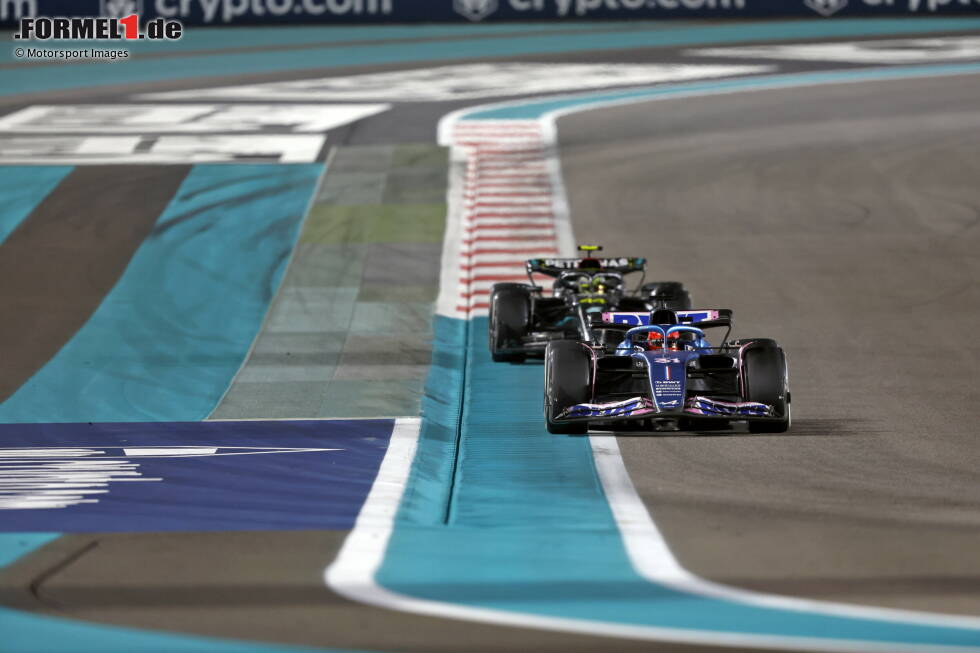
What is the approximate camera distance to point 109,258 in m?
22.0

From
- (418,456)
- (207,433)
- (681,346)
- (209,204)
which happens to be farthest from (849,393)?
(209,204)

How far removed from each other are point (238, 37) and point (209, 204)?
1273 centimetres

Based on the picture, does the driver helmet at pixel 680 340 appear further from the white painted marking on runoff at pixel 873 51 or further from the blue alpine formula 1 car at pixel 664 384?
the white painted marking on runoff at pixel 873 51

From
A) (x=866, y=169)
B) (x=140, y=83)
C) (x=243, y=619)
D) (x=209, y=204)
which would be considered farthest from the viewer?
(x=140, y=83)

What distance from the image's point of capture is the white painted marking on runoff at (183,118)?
3061 cm

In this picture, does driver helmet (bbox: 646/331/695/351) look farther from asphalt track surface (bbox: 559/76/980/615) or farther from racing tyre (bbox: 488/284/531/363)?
racing tyre (bbox: 488/284/531/363)

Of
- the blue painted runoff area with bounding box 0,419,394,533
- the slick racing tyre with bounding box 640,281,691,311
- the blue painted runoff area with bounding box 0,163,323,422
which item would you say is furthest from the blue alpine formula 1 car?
the blue painted runoff area with bounding box 0,163,323,422

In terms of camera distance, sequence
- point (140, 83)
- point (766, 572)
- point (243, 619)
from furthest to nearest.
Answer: point (140, 83), point (766, 572), point (243, 619)

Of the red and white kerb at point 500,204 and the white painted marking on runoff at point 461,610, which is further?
the red and white kerb at point 500,204

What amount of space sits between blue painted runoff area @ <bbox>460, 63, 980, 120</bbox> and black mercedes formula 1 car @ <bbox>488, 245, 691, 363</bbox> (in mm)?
14330

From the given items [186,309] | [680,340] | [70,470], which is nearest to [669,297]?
[680,340]

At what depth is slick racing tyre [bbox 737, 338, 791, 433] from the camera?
40.7ft

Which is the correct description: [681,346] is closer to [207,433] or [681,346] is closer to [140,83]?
[207,433]

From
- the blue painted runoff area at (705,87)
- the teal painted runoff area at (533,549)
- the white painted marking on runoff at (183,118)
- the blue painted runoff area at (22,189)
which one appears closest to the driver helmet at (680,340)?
the teal painted runoff area at (533,549)
